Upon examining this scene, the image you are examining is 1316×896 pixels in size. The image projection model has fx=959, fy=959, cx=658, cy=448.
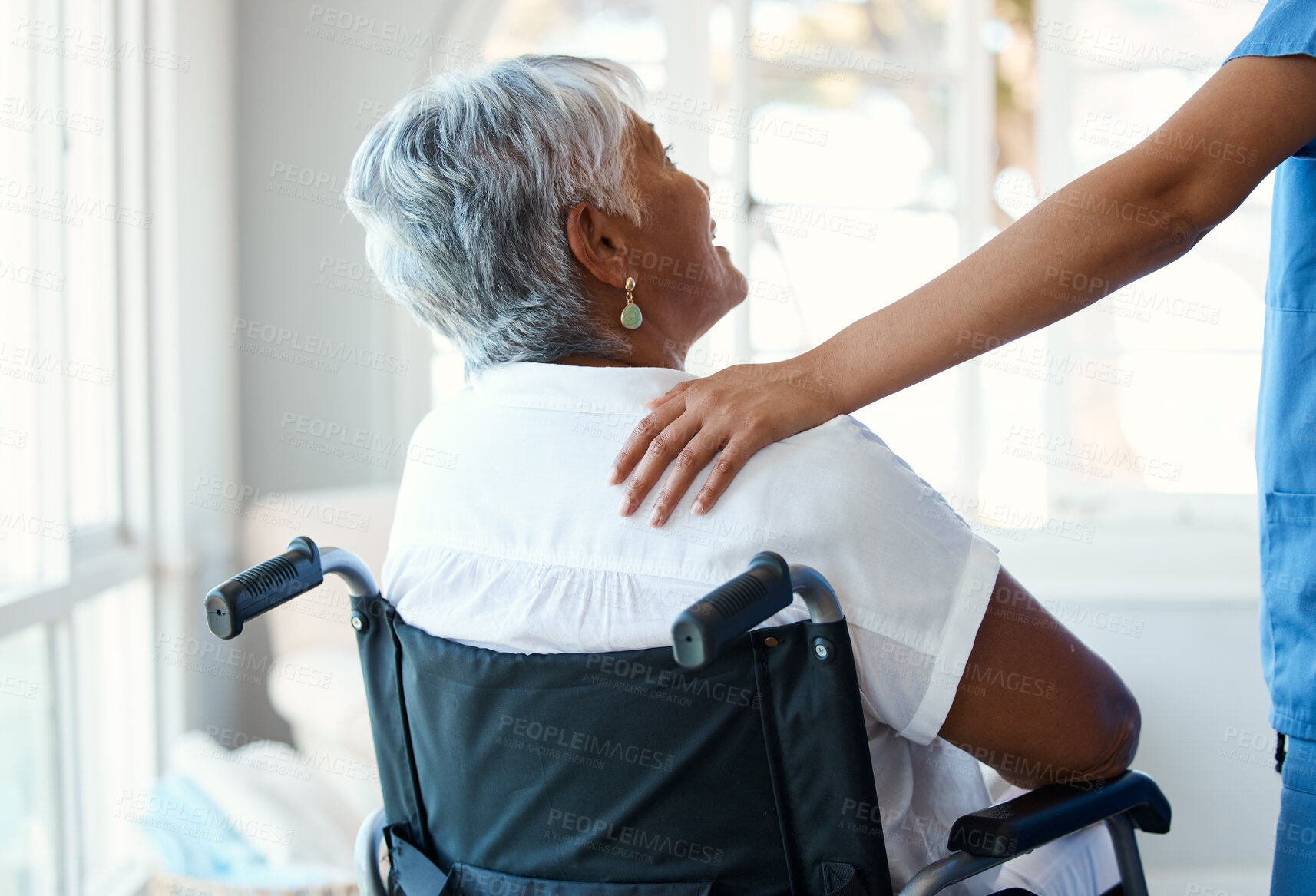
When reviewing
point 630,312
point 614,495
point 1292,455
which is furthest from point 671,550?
point 1292,455

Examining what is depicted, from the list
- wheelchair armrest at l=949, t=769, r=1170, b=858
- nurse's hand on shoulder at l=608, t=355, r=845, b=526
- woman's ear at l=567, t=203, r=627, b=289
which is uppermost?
woman's ear at l=567, t=203, r=627, b=289

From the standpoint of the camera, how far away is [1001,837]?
0.80 m

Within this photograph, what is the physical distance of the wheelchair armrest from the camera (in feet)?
2.63

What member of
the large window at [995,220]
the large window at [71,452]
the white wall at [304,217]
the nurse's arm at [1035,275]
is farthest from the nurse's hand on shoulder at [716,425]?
the white wall at [304,217]

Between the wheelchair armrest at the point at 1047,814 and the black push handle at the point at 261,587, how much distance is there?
606 mm

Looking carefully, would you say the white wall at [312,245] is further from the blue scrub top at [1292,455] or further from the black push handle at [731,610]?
the black push handle at [731,610]

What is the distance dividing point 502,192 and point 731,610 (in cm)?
51

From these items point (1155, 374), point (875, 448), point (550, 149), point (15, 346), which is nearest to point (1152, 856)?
point (1155, 374)

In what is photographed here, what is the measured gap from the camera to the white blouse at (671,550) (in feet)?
2.48

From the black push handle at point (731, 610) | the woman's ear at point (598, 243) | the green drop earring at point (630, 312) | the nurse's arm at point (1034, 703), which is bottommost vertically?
the nurse's arm at point (1034, 703)

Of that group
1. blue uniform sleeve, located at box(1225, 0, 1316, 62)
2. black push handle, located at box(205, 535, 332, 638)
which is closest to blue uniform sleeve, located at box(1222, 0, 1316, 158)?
blue uniform sleeve, located at box(1225, 0, 1316, 62)

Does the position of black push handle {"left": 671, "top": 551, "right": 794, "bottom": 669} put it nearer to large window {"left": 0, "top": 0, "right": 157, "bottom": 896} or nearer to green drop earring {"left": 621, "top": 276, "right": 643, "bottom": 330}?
green drop earring {"left": 621, "top": 276, "right": 643, "bottom": 330}

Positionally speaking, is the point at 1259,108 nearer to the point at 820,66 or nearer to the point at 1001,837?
the point at 1001,837

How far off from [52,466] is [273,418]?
90cm
